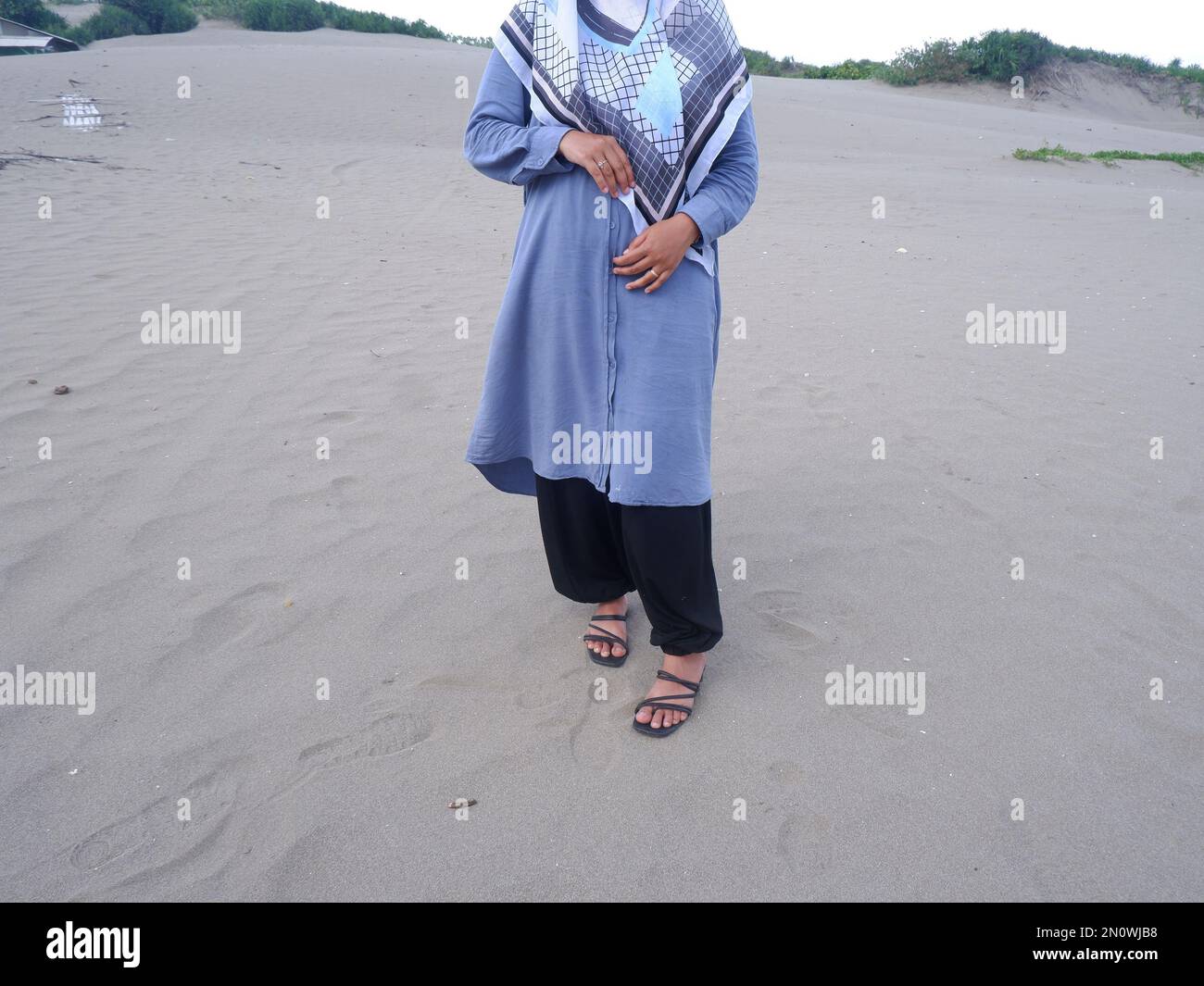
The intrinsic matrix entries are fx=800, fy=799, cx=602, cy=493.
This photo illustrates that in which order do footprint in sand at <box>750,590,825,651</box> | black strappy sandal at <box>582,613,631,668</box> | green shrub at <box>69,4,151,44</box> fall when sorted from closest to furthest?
black strappy sandal at <box>582,613,631,668</box>
footprint in sand at <box>750,590,825,651</box>
green shrub at <box>69,4,151,44</box>

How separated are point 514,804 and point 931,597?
1618 millimetres

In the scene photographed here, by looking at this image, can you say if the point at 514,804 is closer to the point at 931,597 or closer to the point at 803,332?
the point at 931,597

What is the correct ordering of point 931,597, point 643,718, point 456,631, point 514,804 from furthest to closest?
1. point 931,597
2. point 456,631
3. point 643,718
4. point 514,804

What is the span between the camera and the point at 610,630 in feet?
8.18

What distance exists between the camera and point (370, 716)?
2.21 m

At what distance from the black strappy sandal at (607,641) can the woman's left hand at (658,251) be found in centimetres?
107

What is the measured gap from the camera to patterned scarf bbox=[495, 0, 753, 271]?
6.14ft

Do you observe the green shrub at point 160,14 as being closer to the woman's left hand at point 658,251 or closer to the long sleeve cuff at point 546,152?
the long sleeve cuff at point 546,152

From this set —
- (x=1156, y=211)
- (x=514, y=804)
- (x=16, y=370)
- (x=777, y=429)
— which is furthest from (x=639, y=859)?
(x=1156, y=211)

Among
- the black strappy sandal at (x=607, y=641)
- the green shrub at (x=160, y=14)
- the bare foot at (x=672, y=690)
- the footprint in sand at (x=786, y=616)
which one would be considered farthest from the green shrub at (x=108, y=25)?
the bare foot at (x=672, y=690)

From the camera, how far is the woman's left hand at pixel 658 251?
1.88 meters

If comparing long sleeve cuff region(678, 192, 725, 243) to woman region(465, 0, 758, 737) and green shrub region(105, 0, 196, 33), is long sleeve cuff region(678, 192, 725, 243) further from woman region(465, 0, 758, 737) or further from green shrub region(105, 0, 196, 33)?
green shrub region(105, 0, 196, 33)

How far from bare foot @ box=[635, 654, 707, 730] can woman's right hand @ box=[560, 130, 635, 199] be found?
126 centimetres

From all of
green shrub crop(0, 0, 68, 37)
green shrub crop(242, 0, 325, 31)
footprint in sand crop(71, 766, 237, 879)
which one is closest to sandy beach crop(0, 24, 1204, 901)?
Result: footprint in sand crop(71, 766, 237, 879)
